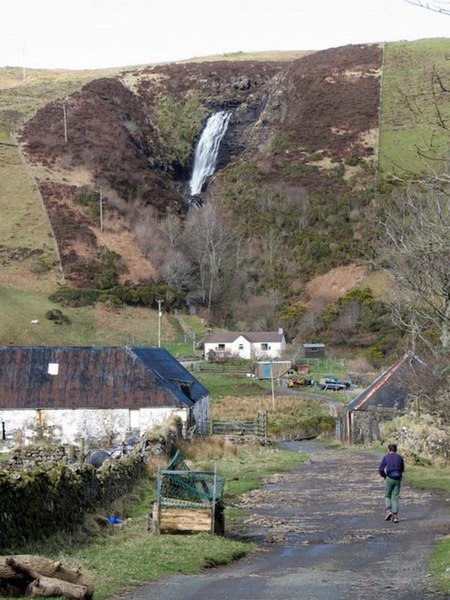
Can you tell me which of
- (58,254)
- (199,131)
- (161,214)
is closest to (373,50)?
(199,131)

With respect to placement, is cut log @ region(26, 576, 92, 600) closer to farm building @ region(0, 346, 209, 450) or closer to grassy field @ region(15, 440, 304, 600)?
grassy field @ region(15, 440, 304, 600)

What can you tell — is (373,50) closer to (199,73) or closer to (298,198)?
(199,73)

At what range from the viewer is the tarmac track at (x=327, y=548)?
12.9 metres

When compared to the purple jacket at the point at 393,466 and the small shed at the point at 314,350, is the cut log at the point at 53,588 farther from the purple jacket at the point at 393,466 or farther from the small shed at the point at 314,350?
the small shed at the point at 314,350

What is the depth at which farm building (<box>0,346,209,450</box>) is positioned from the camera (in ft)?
128

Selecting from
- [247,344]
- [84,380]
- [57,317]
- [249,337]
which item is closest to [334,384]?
[247,344]

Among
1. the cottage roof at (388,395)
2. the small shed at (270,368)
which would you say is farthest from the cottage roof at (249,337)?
the cottage roof at (388,395)

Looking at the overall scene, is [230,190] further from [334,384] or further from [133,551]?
[133,551]

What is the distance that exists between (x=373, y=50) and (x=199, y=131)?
98.0ft

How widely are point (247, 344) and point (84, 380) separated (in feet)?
148

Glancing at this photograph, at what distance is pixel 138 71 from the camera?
6216 inches

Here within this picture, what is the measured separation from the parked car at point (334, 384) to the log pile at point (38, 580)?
193 feet

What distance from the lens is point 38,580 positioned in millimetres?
11383

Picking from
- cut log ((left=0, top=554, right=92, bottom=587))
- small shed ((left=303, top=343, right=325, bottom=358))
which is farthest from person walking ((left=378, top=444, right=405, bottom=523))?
small shed ((left=303, top=343, right=325, bottom=358))
